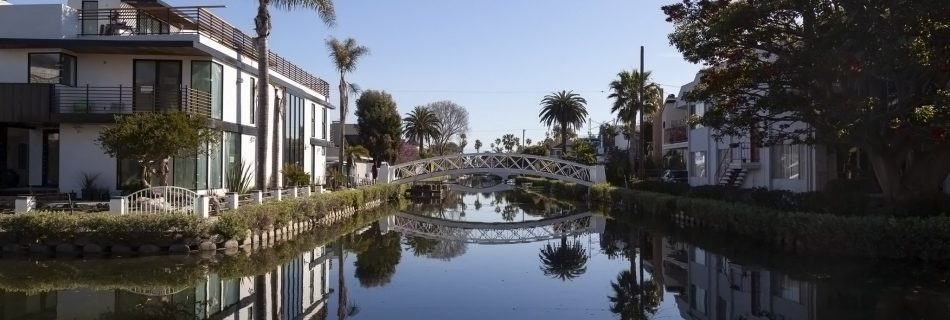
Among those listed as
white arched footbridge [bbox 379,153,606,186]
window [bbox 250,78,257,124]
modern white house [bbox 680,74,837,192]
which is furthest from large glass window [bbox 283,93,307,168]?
modern white house [bbox 680,74,837,192]

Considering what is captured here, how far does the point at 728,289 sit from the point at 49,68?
21.4 m

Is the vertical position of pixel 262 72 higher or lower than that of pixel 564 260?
higher

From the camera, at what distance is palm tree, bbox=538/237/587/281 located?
1766cm

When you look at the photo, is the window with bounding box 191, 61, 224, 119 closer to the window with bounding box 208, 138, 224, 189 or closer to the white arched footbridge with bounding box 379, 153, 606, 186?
the window with bounding box 208, 138, 224, 189

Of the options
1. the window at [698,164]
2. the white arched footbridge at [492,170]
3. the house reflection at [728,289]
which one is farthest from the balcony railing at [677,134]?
the house reflection at [728,289]

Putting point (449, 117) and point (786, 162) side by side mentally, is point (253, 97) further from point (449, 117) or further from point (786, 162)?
point (449, 117)

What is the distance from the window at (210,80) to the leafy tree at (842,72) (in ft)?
48.4

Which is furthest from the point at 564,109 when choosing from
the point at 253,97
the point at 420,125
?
the point at 253,97

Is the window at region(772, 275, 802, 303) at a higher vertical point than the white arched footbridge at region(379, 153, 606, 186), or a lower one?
lower

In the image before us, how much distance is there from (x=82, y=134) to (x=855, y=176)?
86.2 ft

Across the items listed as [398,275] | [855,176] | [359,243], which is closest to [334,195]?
[359,243]

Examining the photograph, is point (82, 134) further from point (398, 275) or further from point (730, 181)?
point (730, 181)

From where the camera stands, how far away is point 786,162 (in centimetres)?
3081

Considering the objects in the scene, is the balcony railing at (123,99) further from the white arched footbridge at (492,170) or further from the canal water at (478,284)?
the white arched footbridge at (492,170)
